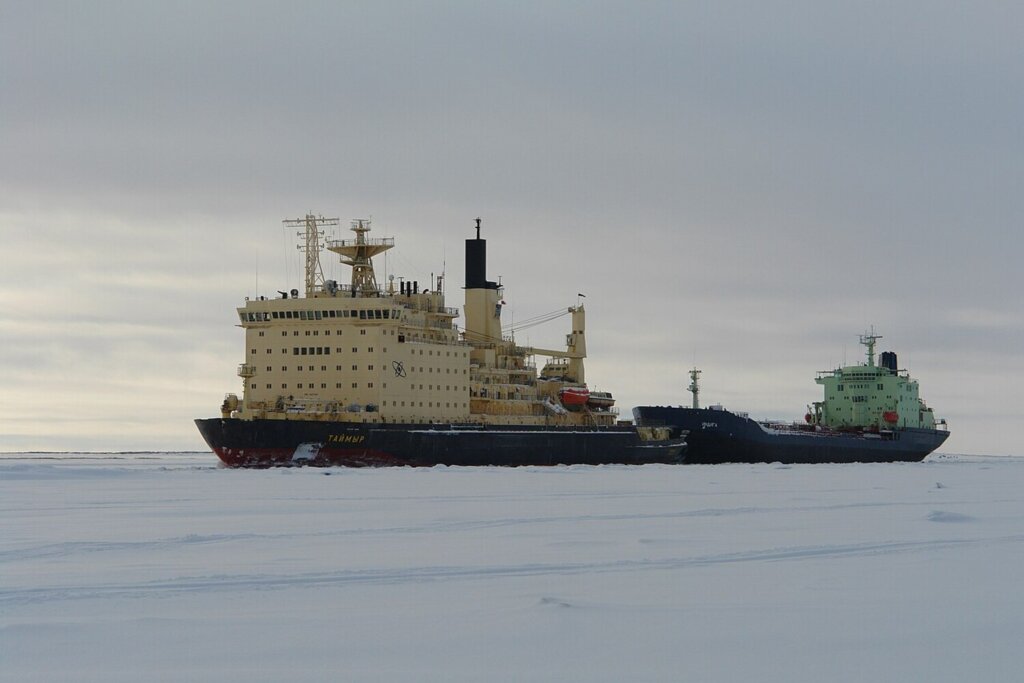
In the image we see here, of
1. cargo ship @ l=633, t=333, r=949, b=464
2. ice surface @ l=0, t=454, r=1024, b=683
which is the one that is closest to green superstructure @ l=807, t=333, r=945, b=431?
cargo ship @ l=633, t=333, r=949, b=464

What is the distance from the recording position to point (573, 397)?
55938 mm

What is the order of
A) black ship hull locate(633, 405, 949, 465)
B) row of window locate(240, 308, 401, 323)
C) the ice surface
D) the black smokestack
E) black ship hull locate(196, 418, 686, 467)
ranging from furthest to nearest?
black ship hull locate(633, 405, 949, 465) → the black smokestack → row of window locate(240, 308, 401, 323) → black ship hull locate(196, 418, 686, 467) → the ice surface

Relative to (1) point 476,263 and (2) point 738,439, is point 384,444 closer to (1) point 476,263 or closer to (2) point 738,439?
(1) point 476,263

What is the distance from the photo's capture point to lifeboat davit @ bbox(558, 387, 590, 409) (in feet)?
183

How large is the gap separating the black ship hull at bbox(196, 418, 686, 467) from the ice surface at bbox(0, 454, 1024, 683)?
65.6 ft

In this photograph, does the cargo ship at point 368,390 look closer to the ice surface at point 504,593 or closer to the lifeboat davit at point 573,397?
the lifeboat davit at point 573,397

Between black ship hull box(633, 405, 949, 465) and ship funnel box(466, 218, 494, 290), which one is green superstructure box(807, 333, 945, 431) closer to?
black ship hull box(633, 405, 949, 465)

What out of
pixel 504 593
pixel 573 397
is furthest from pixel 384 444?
pixel 504 593

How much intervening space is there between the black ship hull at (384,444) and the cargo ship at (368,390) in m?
0.04

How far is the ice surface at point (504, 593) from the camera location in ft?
31.1

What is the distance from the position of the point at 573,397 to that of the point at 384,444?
45.0 feet

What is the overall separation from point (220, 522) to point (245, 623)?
29.5 ft

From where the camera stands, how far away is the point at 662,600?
12117mm

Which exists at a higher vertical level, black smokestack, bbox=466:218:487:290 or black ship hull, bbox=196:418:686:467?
black smokestack, bbox=466:218:487:290
